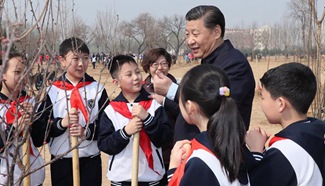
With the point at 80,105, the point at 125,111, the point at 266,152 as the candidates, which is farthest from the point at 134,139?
the point at 266,152

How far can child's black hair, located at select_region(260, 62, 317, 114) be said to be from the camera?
205 centimetres

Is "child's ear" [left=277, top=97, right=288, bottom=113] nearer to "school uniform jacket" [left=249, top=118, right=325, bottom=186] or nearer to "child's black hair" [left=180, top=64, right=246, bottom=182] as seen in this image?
Answer: "school uniform jacket" [left=249, top=118, right=325, bottom=186]

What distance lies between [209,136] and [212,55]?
2.90 ft

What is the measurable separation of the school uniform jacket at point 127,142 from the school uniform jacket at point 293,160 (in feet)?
3.54

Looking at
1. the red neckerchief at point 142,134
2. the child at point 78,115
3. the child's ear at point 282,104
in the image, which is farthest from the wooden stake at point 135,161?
→ the child's ear at point 282,104

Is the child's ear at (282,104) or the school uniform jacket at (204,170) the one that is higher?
the child's ear at (282,104)

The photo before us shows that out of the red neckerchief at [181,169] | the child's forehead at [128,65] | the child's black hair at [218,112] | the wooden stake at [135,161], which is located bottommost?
the wooden stake at [135,161]

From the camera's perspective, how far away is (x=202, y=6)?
2645 millimetres

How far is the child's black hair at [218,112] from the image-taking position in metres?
1.79

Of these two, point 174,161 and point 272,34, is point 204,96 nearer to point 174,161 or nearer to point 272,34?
point 174,161

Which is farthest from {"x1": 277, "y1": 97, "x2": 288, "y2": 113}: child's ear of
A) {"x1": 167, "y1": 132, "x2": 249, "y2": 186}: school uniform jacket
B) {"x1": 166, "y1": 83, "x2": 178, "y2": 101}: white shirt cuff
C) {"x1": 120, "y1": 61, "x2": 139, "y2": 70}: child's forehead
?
{"x1": 120, "y1": 61, "x2": 139, "y2": 70}: child's forehead

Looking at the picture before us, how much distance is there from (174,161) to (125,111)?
111 cm

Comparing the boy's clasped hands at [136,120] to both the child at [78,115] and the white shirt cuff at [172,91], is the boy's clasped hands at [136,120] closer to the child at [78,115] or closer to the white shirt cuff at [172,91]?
the white shirt cuff at [172,91]

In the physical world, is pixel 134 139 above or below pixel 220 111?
below
